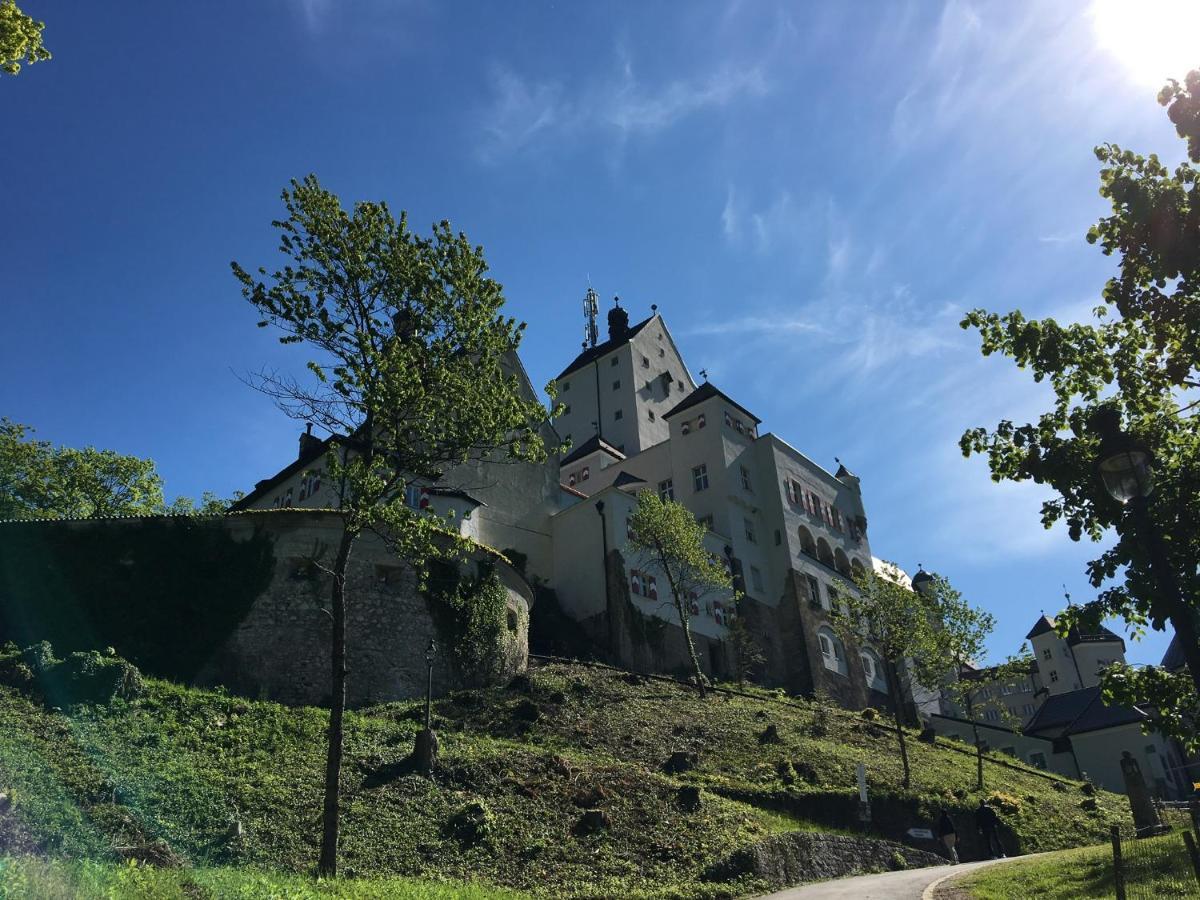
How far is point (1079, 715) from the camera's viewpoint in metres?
61.3

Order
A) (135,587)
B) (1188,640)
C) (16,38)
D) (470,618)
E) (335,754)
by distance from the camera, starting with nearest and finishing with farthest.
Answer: (1188,640) < (16,38) < (335,754) < (135,587) < (470,618)

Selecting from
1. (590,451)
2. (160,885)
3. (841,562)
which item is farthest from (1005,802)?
(590,451)

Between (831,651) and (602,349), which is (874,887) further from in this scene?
(602,349)

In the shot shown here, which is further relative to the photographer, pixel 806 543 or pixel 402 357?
pixel 806 543

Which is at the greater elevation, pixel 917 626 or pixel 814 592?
pixel 814 592

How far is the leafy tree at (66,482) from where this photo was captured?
52125 mm

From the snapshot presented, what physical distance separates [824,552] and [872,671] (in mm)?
8123

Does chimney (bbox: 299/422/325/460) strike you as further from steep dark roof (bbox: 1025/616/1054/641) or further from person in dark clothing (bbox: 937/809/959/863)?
steep dark roof (bbox: 1025/616/1054/641)

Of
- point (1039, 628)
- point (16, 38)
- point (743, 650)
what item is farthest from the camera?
point (1039, 628)

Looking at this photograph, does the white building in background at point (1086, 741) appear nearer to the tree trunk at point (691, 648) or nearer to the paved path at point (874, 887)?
the tree trunk at point (691, 648)

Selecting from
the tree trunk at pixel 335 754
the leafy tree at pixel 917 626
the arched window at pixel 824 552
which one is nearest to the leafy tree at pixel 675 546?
the leafy tree at pixel 917 626

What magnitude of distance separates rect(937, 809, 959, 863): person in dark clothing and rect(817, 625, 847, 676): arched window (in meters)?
29.2

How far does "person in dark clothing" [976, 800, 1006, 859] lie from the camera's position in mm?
25344

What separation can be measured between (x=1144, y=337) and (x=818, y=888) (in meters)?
11.6
